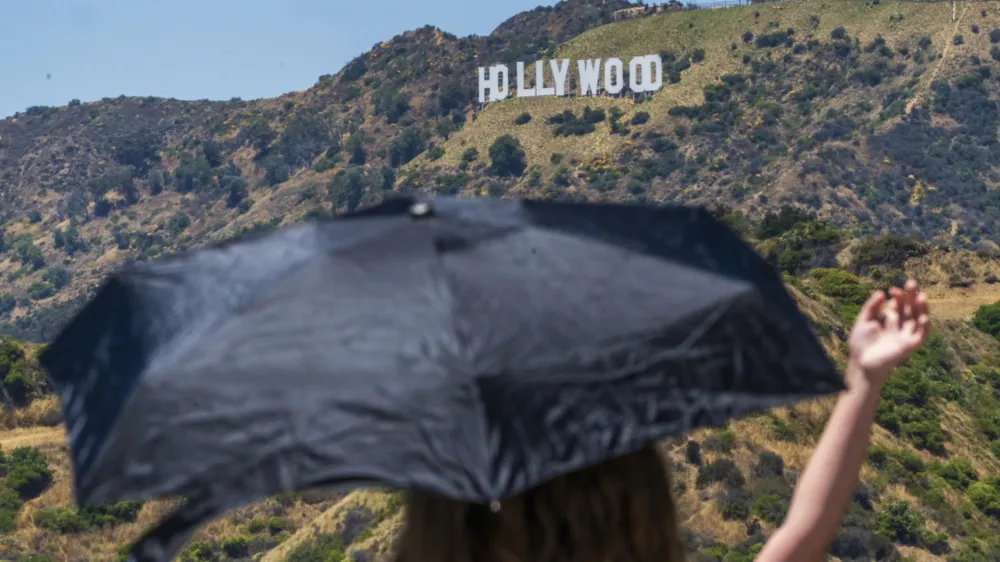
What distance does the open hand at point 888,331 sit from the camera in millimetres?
2684

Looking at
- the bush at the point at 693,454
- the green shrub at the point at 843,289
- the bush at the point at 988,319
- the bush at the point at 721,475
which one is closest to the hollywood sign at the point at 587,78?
the bush at the point at 988,319

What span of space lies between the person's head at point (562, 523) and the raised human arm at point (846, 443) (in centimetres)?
59

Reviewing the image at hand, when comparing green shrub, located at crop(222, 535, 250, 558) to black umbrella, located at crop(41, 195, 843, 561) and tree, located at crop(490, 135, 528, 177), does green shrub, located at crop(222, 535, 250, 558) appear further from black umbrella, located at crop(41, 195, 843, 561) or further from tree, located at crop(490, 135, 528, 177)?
tree, located at crop(490, 135, 528, 177)

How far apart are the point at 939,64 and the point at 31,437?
83894 millimetres

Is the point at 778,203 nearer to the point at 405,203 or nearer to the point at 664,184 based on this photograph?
the point at 664,184

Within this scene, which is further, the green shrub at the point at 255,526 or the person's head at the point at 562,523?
the green shrub at the point at 255,526

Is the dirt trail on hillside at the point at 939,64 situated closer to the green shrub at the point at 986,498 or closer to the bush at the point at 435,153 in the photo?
the bush at the point at 435,153

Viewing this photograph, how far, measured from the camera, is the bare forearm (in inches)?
105

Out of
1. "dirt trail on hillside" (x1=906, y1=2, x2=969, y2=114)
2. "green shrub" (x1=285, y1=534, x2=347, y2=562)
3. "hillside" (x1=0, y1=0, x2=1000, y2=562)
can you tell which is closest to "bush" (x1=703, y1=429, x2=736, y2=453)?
"hillside" (x1=0, y1=0, x2=1000, y2=562)

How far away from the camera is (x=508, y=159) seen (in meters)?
97.0

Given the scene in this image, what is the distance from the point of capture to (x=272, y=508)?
23781 millimetres

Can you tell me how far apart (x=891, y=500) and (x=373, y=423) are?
21940 millimetres

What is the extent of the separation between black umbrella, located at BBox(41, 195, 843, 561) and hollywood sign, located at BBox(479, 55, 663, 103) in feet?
330

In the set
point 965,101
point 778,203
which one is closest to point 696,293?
point 778,203
